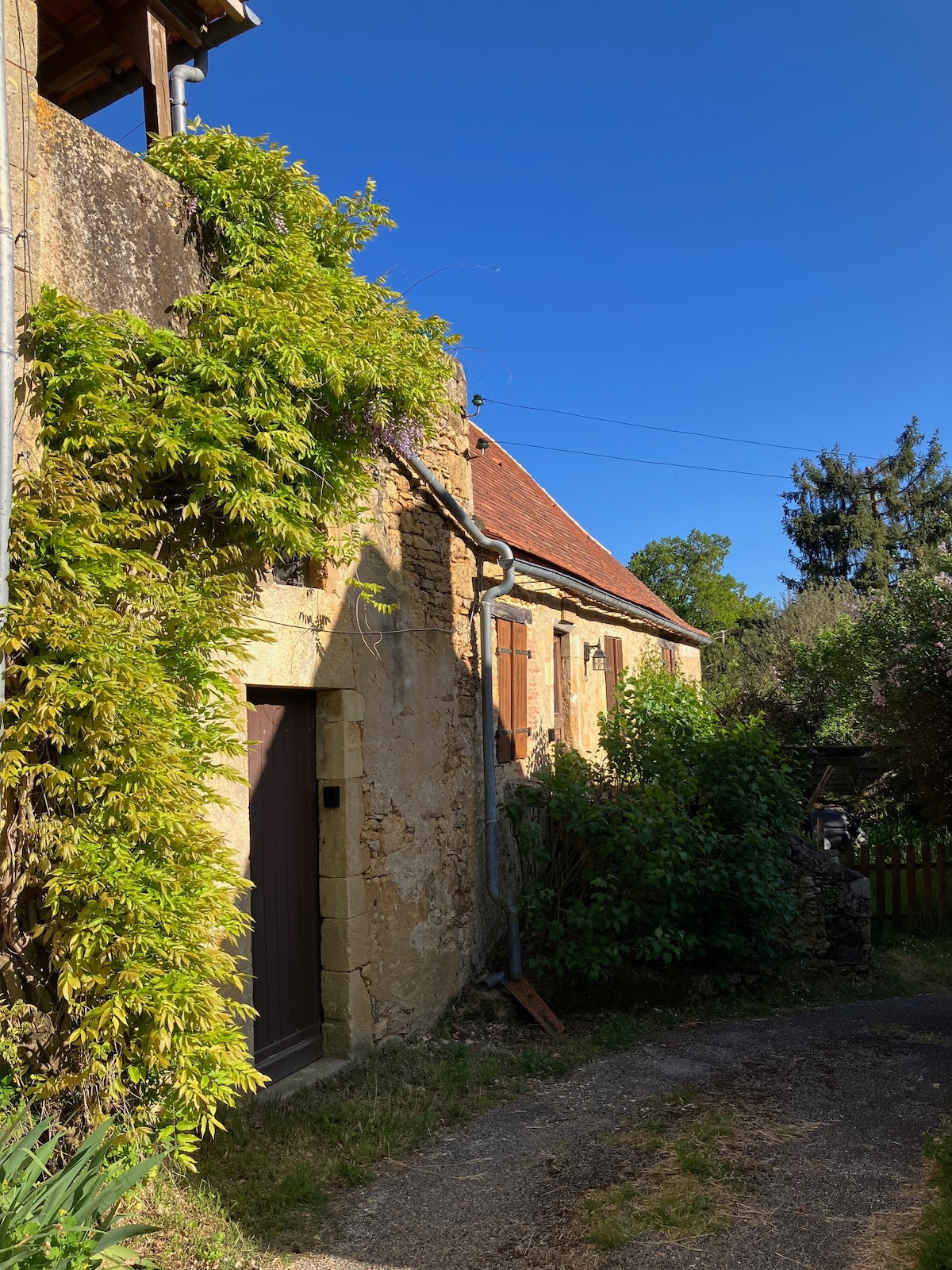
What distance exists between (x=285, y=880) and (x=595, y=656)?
16.7ft

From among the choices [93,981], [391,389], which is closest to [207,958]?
[93,981]

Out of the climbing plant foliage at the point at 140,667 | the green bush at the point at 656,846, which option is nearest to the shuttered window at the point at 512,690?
the green bush at the point at 656,846

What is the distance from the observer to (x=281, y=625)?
4871 millimetres

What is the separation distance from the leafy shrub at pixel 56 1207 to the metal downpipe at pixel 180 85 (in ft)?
17.0

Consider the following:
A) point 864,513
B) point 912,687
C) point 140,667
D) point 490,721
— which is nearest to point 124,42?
point 140,667

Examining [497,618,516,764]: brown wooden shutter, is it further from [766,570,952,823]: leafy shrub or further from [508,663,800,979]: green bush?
[766,570,952,823]: leafy shrub

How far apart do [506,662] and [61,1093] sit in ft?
15.2

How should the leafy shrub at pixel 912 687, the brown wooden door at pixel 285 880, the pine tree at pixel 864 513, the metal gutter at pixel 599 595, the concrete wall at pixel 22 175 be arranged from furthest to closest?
the pine tree at pixel 864 513
the leafy shrub at pixel 912 687
the metal gutter at pixel 599 595
the brown wooden door at pixel 285 880
the concrete wall at pixel 22 175

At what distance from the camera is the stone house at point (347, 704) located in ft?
12.6

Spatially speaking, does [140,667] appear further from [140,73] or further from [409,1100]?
[140,73]

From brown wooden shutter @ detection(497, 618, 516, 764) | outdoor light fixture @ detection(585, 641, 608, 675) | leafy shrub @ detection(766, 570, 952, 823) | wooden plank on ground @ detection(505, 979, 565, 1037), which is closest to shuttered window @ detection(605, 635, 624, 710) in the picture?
outdoor light fixture @ detection(585, 641, 608, 675)

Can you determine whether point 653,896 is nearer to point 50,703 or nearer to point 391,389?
point 391,389

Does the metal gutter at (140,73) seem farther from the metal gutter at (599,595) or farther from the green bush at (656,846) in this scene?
the green bush at (656,846)

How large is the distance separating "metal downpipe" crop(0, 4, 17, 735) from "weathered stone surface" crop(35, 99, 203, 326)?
0.83 ft
